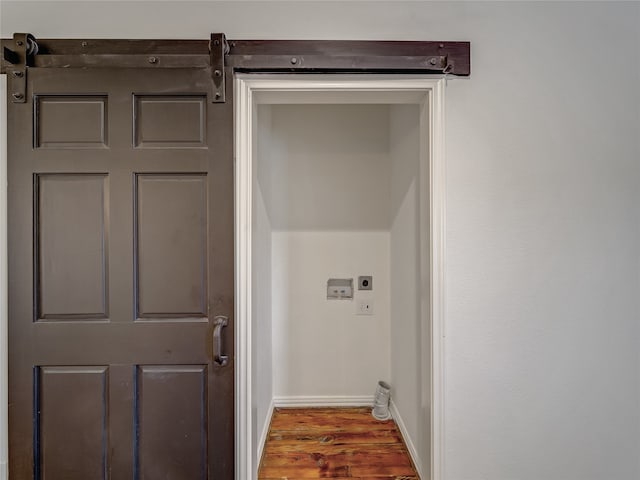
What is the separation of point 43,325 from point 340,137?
2135 mm

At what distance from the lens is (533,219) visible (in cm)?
150

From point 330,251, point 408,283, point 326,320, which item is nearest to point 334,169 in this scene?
point 330,251

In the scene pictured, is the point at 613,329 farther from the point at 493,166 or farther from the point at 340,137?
the point at 340,137

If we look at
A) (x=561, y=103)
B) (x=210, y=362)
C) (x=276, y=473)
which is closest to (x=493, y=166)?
(x=561, y=103)

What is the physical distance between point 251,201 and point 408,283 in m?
1.16

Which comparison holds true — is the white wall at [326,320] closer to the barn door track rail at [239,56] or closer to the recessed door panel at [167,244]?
the recessed door panel at [167,244]

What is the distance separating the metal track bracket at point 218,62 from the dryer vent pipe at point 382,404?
2.19 metres

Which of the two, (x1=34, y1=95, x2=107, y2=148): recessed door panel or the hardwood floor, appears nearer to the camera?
(x1=34, y1=95, x2=107, y2=148): recessed door panel

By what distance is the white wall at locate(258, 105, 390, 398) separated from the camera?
103 inches

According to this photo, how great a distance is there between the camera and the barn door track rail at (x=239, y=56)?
1.41 metres

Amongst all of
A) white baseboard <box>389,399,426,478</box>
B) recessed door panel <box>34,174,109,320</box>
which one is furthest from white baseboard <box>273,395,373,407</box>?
recessed door panel <box>34,174,109,320</box>

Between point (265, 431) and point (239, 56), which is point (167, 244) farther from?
point (265, 431)

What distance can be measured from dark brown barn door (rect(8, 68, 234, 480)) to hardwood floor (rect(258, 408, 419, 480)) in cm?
68

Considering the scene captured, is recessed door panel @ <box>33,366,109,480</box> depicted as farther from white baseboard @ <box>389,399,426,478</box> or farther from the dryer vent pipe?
the dryer vent pipe
